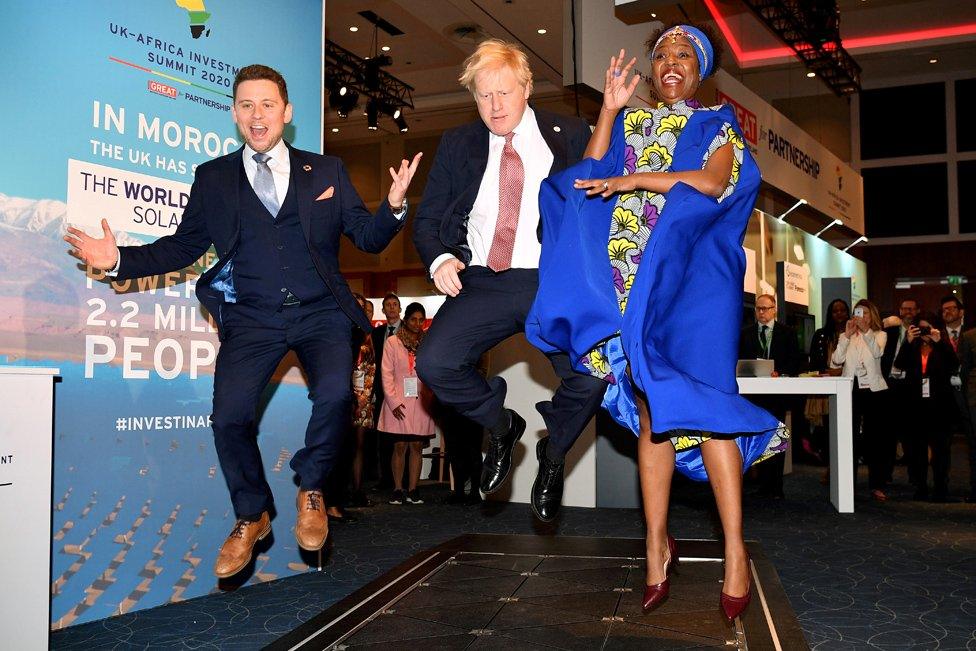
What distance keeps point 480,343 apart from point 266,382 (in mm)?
827

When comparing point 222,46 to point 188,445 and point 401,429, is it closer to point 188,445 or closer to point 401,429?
point 188,445

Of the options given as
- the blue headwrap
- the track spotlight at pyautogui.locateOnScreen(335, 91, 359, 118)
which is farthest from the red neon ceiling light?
the blue headwrap

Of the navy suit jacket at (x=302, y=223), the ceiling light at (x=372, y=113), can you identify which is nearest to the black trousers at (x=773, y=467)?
the navy suit jacket at (x=302, y=223)

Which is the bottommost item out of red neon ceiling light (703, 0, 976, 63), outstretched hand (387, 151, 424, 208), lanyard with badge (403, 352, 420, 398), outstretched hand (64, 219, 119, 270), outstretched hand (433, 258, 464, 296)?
lanyard with badge (403, 352, 420, 398)

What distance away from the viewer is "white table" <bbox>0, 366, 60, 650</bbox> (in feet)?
10.1

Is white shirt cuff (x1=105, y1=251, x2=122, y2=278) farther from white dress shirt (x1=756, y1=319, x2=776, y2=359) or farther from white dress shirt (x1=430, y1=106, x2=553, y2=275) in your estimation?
white dress shirt (x1=756, y1=319, x2=776, y2=359)

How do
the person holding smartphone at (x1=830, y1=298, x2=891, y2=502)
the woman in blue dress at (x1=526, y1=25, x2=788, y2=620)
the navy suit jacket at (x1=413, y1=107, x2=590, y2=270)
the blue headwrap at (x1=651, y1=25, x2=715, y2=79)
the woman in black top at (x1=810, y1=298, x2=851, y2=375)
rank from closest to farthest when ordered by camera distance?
1. the woman in blue dress at (x1=526, y1=25, x2=788, y2=620)
2. the blue headwrap at (x1=651, y1=25, x2=715, y2=79)
3. the navy suit jacket at (x1=413, y1=107, x2=590, y2=270)
4. the person holding smartphone at (x1=830, y1=298, x2=891, y2=502)
5. the woman in black top at (x1=810, y1=298, x2=851, y2=375)

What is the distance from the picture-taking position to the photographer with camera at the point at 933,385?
7.34 m

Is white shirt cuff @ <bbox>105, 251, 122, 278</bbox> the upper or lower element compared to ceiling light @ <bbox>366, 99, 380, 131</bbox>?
lower

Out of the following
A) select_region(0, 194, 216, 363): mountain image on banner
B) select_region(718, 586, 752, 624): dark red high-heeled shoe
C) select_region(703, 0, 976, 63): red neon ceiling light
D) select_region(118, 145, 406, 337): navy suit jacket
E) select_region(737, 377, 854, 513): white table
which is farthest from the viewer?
select_region(703, 0, 976, 63): red neon ceiling light

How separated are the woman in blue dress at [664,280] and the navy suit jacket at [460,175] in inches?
11.1

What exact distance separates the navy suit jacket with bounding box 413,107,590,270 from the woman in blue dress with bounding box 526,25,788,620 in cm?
28

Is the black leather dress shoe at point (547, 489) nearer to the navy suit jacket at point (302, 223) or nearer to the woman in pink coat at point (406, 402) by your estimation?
the navy suit jacket at point (302, 223)

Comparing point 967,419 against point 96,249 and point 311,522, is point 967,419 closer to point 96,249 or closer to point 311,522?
point 311,522
